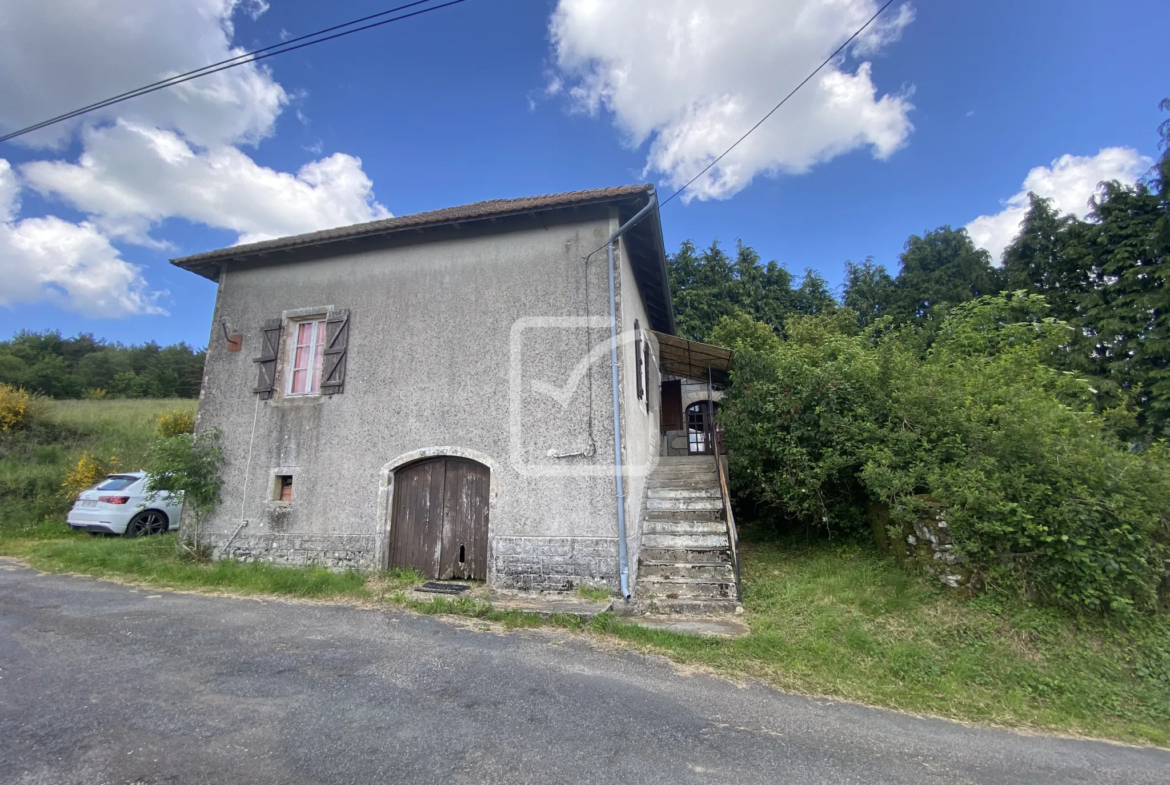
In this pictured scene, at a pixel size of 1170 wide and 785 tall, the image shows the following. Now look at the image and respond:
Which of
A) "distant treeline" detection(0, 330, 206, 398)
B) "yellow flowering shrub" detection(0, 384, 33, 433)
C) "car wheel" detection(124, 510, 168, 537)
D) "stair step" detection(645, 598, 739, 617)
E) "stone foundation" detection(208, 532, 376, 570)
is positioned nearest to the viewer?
"stair step" detection(645, 598, 739, 617)

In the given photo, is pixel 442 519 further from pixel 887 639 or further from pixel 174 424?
pixel 174 424

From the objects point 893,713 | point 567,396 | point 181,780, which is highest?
point 567,396

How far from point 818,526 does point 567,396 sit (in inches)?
180

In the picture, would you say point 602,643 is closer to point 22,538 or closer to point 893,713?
point 893,713

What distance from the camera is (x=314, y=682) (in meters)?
3.87

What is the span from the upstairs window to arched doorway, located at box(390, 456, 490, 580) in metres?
2.18

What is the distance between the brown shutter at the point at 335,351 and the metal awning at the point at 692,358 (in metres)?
5.68

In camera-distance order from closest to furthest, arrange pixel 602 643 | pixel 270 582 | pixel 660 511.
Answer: pixel 602 643
pixel 270 582
pixel 660 511

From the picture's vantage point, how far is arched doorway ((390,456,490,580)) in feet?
22.7

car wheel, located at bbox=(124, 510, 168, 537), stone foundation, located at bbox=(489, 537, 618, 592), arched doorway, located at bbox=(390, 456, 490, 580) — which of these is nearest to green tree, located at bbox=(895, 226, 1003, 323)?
stone foundation, located at bbox=(489, 537, 618, 592)

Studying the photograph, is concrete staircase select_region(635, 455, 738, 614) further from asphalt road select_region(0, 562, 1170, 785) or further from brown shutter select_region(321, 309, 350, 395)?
brown shutter select_region(321, 309, 350, 395)

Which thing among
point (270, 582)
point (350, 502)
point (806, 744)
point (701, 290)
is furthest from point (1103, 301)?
point (270, 582)

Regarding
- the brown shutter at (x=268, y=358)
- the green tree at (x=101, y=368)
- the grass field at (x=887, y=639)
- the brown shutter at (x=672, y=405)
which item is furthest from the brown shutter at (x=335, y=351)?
the green tree at (x=101, y=368)

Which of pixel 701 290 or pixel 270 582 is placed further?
pixel 701 290
